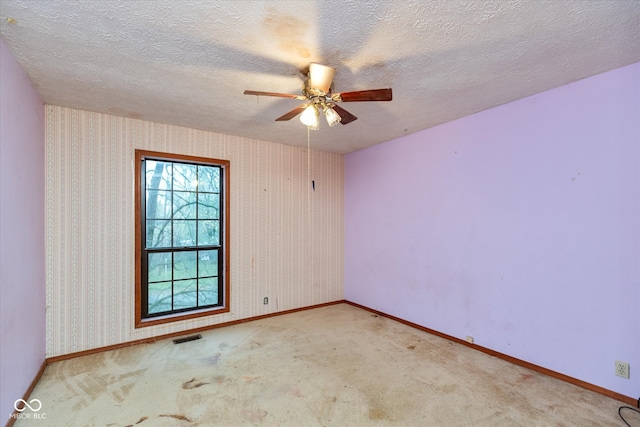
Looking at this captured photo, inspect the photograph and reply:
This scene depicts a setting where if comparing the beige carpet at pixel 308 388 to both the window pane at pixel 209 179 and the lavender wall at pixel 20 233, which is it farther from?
the window pane at pixel 209 179

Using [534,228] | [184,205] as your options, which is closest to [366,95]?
[534,228]

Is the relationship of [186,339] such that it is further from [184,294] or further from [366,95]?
[366,95]

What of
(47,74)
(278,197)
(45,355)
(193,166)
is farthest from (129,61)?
(45,355)

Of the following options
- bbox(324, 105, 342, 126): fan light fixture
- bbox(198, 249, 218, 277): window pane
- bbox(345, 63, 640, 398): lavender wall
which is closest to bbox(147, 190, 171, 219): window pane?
bbox(198, 249, 218, 277): window pane

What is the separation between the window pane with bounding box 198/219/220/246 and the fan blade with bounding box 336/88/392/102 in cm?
264

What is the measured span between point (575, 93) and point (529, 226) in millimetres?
1177

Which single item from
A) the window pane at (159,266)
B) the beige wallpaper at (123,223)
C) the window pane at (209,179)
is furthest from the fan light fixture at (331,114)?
the window pane at (159,266)

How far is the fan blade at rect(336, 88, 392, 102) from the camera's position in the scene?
1.97m

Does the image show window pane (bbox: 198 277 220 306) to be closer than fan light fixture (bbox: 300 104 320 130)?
No

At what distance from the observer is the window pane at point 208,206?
3.85 metres

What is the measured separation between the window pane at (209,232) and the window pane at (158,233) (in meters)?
0.37

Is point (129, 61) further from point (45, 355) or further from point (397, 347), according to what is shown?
point (397, 347)

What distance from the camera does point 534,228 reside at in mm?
2730

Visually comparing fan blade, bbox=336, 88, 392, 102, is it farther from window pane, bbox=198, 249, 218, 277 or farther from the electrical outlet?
window pane, bbox=198, 249, 218, 277
